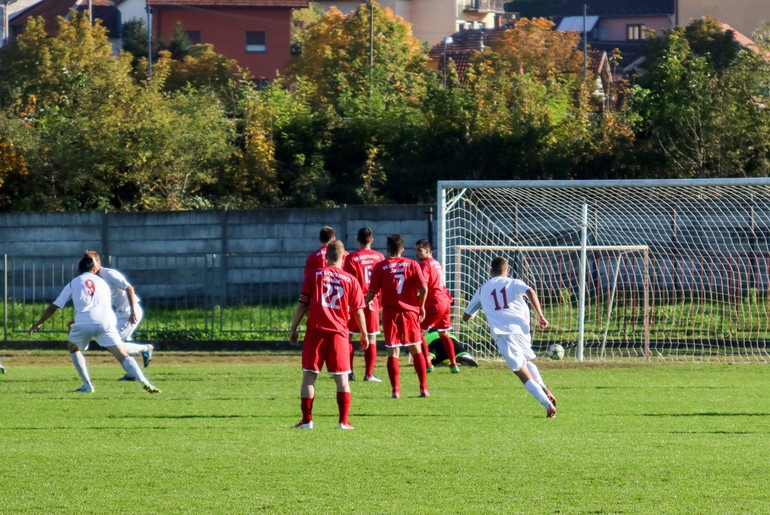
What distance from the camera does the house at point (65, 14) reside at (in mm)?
66062

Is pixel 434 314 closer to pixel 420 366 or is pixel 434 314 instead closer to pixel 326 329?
pixel 420 366

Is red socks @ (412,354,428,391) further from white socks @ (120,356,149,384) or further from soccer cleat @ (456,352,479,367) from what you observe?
soccer cleat @ (456,352,479,367)

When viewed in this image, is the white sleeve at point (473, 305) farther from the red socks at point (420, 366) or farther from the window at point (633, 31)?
the window at point (633, 31)

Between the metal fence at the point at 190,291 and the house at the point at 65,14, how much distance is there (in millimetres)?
48309

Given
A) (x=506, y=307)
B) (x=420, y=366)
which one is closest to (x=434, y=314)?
(x=420, y=366)

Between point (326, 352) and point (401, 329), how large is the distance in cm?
252

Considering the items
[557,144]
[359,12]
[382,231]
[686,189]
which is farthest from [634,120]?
[359,12]

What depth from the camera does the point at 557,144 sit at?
81.1 feet

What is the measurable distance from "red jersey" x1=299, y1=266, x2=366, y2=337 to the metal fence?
32.7 ft

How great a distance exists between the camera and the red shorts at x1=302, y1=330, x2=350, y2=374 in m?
8.89

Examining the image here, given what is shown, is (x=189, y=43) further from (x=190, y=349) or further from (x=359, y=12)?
(x=190, y=349)

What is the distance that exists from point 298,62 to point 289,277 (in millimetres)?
31140

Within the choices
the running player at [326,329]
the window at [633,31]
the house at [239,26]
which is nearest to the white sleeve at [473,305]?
the running player at [326,329]

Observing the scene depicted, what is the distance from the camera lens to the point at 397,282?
11219mm
